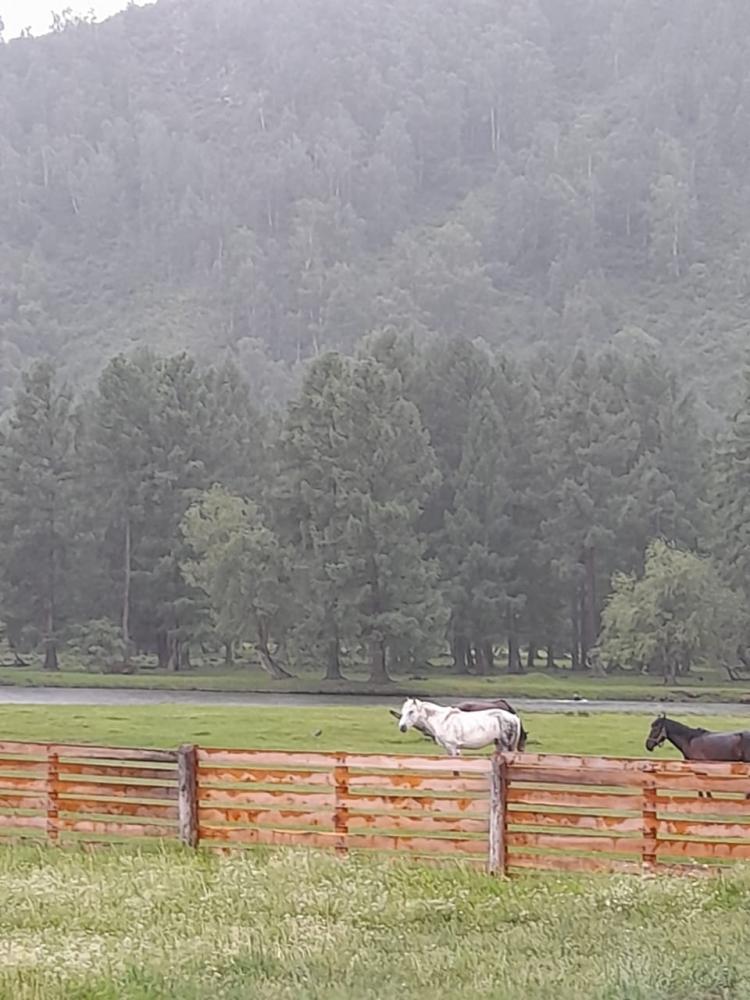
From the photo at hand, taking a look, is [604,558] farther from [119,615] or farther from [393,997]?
[393,997]

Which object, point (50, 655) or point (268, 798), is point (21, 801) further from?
point (50, 655)

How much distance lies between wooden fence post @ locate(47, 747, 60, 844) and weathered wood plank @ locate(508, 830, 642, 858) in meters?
6.08

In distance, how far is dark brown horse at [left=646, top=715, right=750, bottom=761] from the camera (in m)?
24.9

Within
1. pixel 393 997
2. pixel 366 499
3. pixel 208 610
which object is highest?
pixel 366 499

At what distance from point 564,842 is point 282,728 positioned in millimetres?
21692

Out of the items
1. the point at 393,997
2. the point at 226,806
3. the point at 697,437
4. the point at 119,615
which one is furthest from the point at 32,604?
the point at 393,997

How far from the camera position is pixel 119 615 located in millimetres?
91688

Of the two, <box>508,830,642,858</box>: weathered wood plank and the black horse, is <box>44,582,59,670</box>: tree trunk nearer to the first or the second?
the black horse

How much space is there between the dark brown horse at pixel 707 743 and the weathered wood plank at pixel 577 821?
8.18m

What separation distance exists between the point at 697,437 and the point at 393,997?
86138 mm

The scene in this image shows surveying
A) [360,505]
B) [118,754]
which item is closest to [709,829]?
[118,754]

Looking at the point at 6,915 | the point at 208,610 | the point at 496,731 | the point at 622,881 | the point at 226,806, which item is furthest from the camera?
the point at 208,610

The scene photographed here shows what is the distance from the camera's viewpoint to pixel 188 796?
61.6ft

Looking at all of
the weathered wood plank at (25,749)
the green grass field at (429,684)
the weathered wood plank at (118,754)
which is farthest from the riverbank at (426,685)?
the weathered wood plank at (118,754)
